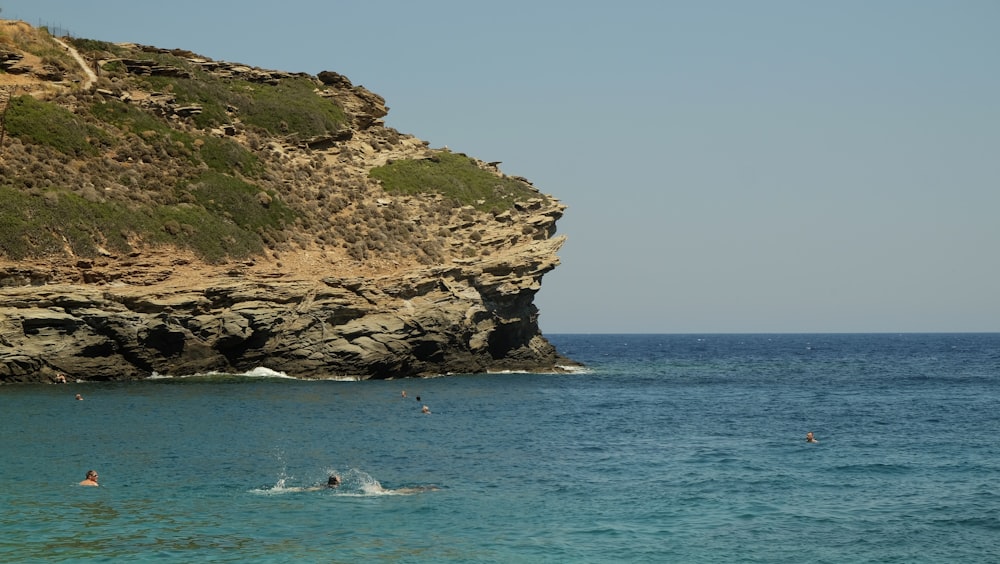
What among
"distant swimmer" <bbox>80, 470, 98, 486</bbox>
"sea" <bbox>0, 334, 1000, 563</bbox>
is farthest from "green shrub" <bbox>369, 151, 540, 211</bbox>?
"distant swimmer" <bbox>80, 470, 98, 486</bbox>

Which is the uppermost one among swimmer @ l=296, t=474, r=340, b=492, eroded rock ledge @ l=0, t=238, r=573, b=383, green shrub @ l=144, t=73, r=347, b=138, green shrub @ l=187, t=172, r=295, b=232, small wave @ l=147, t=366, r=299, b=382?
green shrub @ l=144, t=73, r=347, b=138

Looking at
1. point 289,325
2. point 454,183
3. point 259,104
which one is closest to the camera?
point 289,325

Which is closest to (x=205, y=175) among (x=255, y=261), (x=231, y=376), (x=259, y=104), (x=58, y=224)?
(x=255, y=261)

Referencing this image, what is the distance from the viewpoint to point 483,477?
31000 millimetres

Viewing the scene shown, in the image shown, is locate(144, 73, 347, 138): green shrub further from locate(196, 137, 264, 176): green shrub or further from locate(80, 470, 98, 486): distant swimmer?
locate(80, 470, 98, 486): distant swimmer

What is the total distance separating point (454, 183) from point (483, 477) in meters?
65.0

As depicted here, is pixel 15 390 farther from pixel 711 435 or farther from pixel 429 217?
pixel 429 217

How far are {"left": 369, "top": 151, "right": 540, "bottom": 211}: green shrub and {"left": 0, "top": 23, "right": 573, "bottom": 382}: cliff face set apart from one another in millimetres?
407

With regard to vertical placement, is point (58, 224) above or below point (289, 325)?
above

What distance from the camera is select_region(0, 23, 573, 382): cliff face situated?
5728 cm

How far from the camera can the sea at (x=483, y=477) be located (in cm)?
2244

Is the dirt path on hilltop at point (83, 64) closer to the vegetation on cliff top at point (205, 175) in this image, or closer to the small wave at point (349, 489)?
the vegetation on cliff top at point (205, 175)

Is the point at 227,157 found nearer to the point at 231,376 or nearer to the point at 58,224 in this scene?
the point at 58,224

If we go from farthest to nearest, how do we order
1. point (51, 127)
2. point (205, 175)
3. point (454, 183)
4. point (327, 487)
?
1. point (454, 183)
2. point (205, 175)
3. point (51, 127)
4. point (327, 487)
